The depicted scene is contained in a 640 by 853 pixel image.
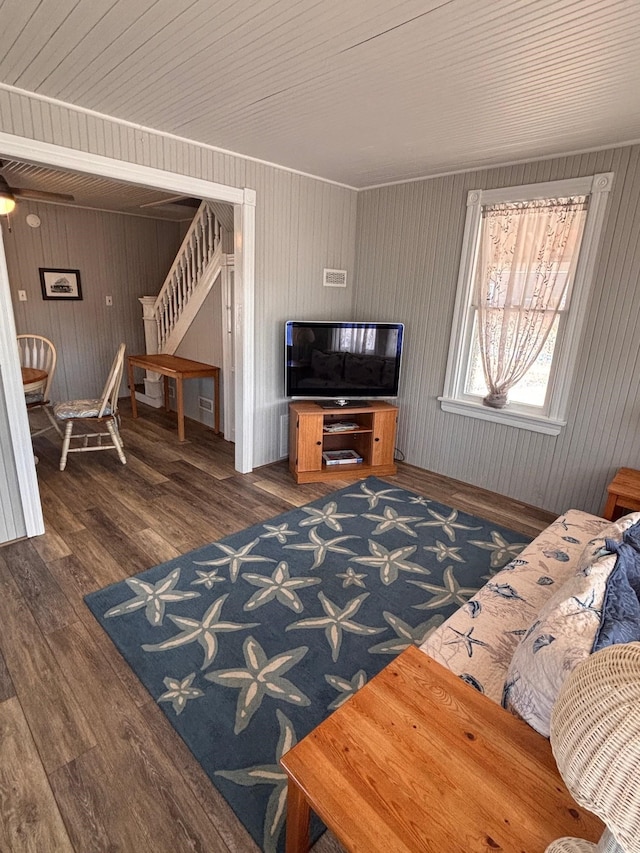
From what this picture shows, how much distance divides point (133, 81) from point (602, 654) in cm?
275

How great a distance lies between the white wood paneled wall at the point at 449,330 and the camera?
2795mm

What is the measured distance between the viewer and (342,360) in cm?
386

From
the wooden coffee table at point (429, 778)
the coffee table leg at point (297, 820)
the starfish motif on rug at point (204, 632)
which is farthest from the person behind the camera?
the starfish motif on rug at point (204, 632)

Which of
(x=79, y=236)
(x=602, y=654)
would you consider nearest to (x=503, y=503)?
(x=602, y=654)

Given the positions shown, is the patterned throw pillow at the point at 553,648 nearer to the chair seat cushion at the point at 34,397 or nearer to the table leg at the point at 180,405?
the table leg at the point at 180,405

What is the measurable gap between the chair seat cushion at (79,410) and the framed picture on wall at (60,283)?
2.37m

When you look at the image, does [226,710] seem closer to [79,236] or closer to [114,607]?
[114,607]

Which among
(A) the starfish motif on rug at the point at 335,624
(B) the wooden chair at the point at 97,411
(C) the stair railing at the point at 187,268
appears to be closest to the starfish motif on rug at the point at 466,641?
(A) the starfish motif on rug at the point at 335,624

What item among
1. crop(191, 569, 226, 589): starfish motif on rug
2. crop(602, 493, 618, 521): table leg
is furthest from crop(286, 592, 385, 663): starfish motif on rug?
crop(602, 493, 618, 521): table leg

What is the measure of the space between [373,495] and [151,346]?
377cm

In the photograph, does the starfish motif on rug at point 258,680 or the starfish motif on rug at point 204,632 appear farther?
the starfish motif on rug at point 204,632

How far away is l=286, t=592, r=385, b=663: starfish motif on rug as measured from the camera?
205cm

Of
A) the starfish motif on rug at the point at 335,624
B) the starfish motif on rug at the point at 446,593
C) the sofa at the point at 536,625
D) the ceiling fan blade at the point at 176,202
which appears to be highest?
the ceiling fan blade at the point at 176,202

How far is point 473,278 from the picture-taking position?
138 inches
